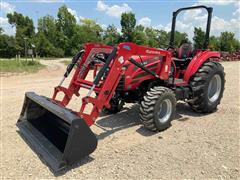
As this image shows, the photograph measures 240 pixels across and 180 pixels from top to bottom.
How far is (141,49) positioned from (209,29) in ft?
7.32

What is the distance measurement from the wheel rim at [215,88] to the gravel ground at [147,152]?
0.57 metres

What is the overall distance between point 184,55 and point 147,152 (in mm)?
3040

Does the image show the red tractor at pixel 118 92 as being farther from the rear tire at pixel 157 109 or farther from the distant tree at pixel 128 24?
the distant tree at pixel 128 24

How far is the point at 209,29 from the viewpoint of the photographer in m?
5.76

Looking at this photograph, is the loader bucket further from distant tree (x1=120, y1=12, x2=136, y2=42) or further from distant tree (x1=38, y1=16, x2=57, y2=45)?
distant tree (x1=38, y1=16, x2=57, y2=45)

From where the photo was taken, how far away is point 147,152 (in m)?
3.92

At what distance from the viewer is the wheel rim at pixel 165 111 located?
4.78 m

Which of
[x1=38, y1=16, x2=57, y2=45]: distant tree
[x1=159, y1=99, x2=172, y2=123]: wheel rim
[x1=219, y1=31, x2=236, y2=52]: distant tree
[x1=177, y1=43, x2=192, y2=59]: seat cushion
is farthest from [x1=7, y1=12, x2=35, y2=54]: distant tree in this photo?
[x1=159, y1=99, x2=172, y2=123]: wheel rim

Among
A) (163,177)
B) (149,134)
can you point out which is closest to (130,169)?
(163,177)

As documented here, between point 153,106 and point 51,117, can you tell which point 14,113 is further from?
point 153,106

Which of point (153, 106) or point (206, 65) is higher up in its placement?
point (206, 65)

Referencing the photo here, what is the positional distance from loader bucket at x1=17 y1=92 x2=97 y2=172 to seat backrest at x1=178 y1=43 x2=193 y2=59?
3379 mm

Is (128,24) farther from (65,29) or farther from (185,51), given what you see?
(185,51)

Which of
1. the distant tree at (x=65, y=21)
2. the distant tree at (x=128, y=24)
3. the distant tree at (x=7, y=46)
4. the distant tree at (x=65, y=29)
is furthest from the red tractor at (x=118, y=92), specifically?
the distant tree at (x=65, y=21)
